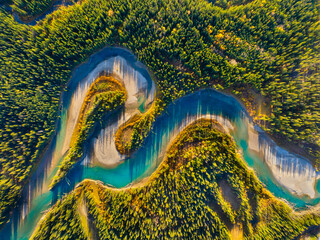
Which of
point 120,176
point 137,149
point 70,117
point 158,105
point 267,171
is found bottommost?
point 120,176

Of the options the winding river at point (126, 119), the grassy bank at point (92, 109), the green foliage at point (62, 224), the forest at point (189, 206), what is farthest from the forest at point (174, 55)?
the green foliage at point (62, 224)

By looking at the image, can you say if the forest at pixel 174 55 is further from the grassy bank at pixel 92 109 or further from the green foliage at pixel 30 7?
the grassy bank at pixel 92 109

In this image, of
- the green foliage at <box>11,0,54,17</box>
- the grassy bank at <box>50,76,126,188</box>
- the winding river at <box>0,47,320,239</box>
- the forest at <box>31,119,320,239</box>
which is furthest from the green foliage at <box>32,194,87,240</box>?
the green foliage at <box>11,0,54,17</box>

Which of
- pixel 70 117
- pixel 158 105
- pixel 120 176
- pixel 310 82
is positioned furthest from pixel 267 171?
pixel 70 117

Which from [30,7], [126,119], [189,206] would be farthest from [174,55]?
[30,7]

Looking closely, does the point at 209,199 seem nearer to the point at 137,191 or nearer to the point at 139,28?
the point at 137,191

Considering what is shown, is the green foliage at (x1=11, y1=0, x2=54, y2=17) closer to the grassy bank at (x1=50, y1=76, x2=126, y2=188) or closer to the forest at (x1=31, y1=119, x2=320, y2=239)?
the grassy bank at (x1=50, y1=76, x2=126, y2=188)
